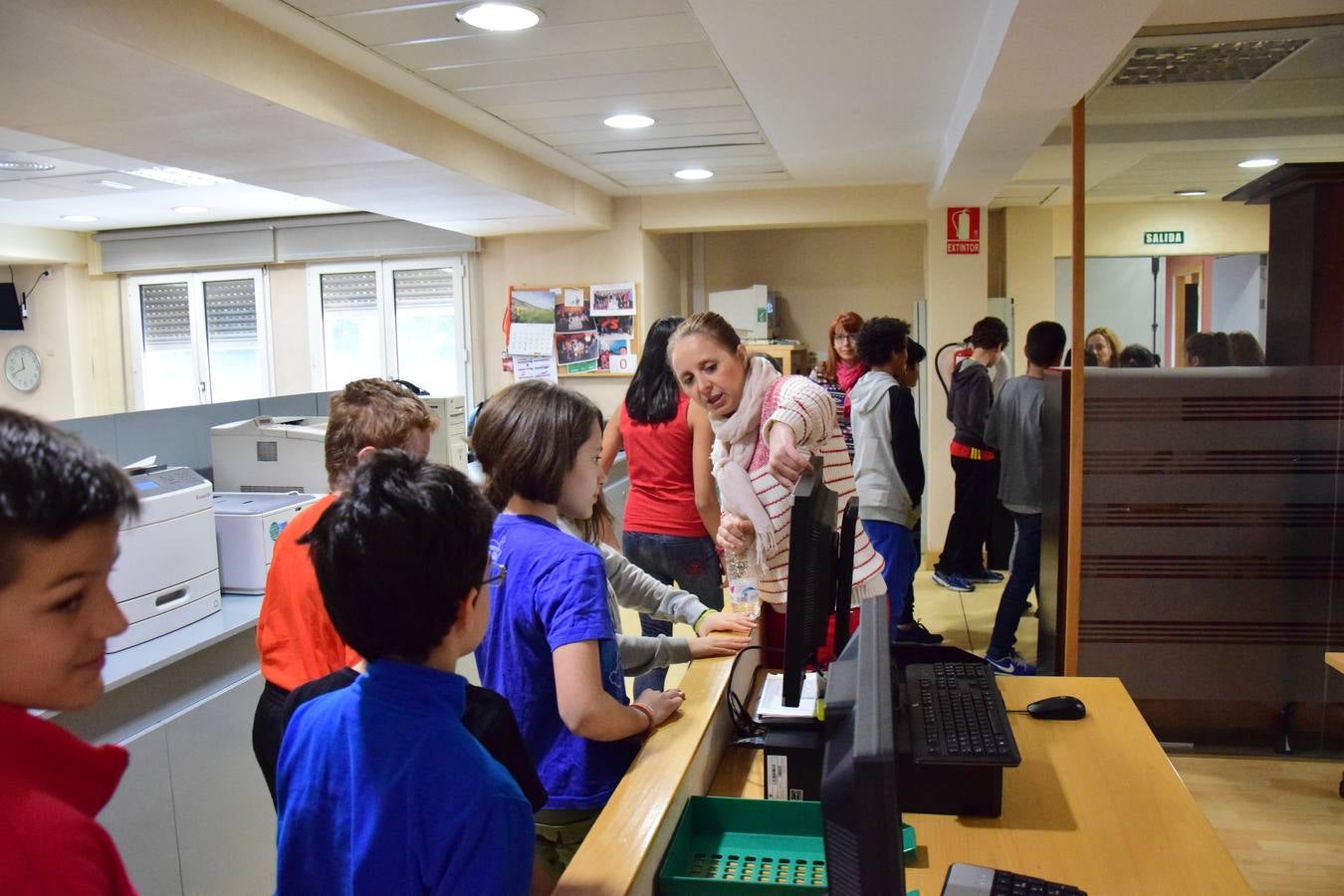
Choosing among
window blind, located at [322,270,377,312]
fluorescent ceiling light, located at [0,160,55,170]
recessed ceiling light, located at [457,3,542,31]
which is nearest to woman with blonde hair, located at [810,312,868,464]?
recessed ceiling light, located at [457,3,542,31]

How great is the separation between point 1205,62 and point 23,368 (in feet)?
28.0

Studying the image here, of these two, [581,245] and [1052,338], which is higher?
[581,245]

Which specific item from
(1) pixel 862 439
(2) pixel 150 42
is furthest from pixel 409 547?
(1) pixel 862 439

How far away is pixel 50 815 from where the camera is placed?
0.64 m

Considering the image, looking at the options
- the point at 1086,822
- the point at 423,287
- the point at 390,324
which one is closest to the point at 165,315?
the point at 390,324

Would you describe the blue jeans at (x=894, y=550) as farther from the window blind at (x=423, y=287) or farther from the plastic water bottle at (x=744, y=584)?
the window blind at (x=423, y=287)

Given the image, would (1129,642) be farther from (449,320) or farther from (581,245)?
(449,320)

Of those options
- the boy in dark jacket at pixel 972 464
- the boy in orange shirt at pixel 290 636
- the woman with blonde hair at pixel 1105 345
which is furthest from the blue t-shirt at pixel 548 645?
the boy in dark jacket at pixel 972 464

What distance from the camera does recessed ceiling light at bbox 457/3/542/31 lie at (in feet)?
8.86

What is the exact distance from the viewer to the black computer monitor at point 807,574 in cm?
135

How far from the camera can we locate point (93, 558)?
2.31 ft

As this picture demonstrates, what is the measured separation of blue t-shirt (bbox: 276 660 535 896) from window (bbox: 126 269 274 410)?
7.02m

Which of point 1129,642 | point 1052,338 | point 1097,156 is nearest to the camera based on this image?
point 1129,642

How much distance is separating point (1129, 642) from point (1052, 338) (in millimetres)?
1398
